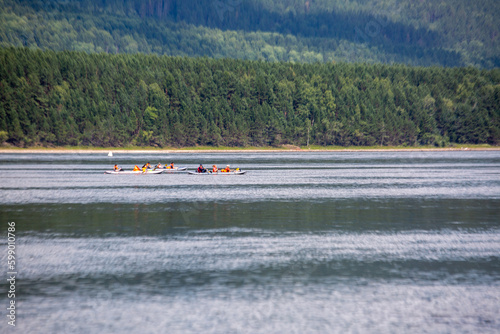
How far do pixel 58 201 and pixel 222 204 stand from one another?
18134 mm

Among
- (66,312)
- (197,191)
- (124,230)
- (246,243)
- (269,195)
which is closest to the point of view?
(66,312)

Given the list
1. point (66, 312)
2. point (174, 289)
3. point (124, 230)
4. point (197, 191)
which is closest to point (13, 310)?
point (66, 312)

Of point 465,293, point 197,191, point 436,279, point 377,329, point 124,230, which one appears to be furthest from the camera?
point 197,191

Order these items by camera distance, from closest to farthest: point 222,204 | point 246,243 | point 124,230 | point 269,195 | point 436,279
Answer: point 436,279, point 246,243, point 124,230, point 222,204, point 269,195

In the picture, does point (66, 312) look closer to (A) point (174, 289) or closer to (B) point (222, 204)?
(A) point (174, 289)

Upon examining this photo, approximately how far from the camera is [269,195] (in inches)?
2591

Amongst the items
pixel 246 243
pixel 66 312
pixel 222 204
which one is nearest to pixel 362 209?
pixel 222 204

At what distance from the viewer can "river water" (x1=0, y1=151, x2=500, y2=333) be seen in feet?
75.3

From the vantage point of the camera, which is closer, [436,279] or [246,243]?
[436,279]

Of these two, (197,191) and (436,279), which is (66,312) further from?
(197,191)

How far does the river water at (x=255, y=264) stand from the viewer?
22.9m

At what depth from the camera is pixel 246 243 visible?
37406 millimetres

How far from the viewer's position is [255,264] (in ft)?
103

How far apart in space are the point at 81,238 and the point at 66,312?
16.7m
